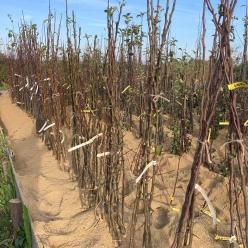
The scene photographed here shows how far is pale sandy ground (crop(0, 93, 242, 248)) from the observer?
278 cm

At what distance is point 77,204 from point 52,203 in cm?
27

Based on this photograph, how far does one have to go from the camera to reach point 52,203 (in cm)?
363

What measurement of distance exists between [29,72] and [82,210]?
389 cm

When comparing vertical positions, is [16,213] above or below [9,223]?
above

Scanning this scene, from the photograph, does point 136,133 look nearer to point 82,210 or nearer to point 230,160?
point 82,210

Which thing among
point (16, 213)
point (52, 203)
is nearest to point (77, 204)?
point (52, 203)

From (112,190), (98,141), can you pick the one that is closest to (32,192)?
(98,141)

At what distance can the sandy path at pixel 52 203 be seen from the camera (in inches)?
114

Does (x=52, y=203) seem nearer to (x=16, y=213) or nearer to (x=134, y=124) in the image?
(x=16, y=213)

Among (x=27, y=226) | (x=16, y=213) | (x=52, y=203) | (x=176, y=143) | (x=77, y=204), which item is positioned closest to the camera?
(x=27, y=226)

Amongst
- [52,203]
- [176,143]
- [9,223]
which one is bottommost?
[9,223]

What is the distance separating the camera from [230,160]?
1.74 metres

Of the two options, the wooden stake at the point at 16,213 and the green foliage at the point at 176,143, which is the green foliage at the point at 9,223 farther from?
the green foliage at the point at 176,143

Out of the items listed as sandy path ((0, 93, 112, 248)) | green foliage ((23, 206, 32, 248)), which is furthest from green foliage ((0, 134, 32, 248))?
sandy path ((0, 93, 112, 248))
